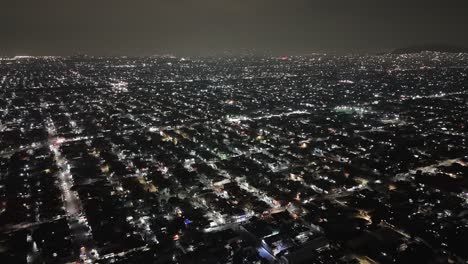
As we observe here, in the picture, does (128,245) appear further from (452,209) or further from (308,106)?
(308,106)

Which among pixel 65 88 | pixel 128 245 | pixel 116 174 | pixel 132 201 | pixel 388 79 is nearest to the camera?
pixel 128 245

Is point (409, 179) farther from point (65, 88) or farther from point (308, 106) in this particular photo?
point (65, 88)

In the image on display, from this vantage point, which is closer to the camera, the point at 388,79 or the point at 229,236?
the point at 229,236

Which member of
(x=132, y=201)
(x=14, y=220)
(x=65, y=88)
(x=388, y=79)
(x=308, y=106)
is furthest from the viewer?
(x=388, y=79)

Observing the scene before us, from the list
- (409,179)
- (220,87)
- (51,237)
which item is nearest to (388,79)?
(220,87)

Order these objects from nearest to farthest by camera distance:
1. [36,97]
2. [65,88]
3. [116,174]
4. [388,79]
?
[116,174], [36,97], [65,88], [388,79]

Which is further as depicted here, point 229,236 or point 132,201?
point 132,201

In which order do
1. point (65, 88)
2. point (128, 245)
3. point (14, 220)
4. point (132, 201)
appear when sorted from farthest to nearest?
point (65, 88) < point (132, 201) < point (14, 220) < point (128, 245)

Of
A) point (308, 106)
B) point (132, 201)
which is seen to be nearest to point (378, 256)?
point (132, 201)
